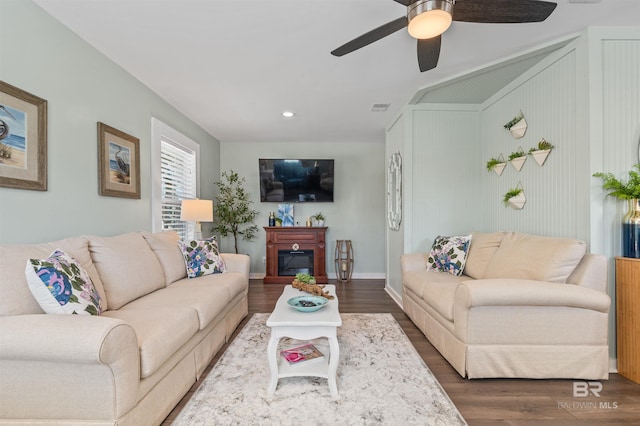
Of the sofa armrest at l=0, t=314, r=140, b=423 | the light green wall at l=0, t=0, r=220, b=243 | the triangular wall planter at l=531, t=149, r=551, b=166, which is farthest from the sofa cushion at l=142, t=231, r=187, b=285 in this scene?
the triangular wall planter at l=531, t=149, r=551, b=166

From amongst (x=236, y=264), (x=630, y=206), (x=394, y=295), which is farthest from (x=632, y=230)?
(x=236, y=264)

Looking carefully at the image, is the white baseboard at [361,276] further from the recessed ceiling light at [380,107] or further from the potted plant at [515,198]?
the recessed ceiling light at [380,107]

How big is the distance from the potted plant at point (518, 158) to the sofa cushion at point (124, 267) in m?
3.54

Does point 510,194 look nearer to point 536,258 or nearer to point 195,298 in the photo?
point 536,258

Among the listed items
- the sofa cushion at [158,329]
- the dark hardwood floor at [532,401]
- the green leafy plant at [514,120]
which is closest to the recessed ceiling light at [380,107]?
the green leafy plant at [514,120]

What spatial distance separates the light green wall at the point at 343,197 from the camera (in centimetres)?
561

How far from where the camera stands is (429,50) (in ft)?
6.43

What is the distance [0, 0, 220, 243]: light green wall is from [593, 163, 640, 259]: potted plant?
3.85 m

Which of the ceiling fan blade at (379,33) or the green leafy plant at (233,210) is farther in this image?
the green leafy plant at (233,210)

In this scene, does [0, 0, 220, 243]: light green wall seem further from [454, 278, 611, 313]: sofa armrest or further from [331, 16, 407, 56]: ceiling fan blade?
[454, 278, 611, 313]: sofa armrest

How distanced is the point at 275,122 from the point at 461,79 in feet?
8.17

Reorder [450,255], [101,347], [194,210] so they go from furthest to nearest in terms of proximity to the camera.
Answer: [194,210]
[450,255]
[101,347]

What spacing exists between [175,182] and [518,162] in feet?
13.1

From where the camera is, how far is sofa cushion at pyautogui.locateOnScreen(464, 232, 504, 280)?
2914 millimetres
